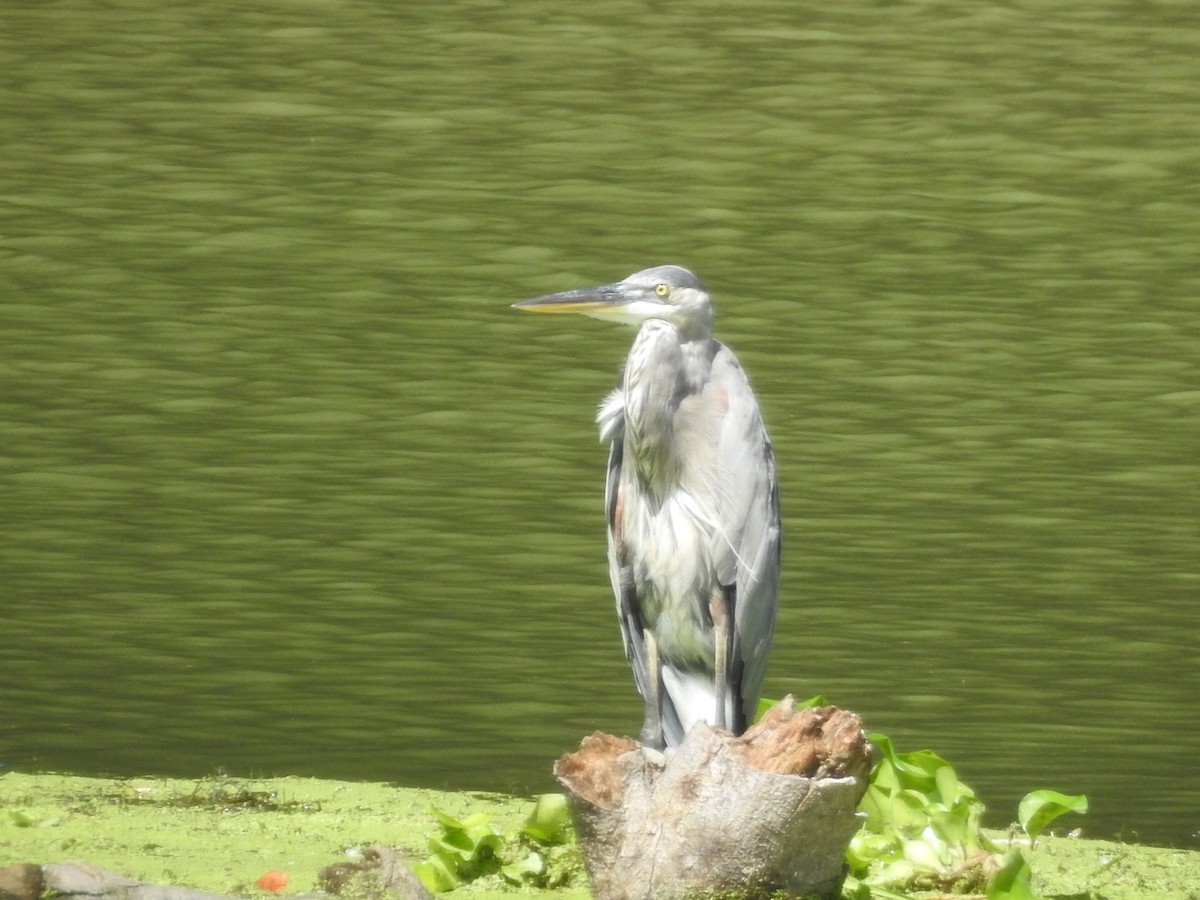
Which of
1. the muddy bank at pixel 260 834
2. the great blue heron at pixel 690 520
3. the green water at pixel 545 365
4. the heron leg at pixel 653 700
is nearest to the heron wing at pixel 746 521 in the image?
the great blue heron at pixel 690 520

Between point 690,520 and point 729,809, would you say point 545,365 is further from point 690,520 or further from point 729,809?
point 729,809

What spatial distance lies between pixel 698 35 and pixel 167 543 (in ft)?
13.0

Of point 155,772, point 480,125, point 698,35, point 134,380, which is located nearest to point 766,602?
point 155,772

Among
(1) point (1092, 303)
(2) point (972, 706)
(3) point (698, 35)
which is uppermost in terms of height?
(3) point (698, 35)

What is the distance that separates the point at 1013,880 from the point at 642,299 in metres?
1.05

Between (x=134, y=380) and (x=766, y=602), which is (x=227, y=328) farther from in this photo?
(x=766, y=602)

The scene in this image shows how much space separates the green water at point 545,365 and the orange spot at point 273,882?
1.47 m

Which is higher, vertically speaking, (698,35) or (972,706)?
(698,35)

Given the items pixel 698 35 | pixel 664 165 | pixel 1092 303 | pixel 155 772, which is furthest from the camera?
pixel 698 35

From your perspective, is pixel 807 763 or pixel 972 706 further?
A: pixel 972 706

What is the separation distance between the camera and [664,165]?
309 inches

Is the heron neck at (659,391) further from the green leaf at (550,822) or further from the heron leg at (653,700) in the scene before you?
the green leaf at (550,822)

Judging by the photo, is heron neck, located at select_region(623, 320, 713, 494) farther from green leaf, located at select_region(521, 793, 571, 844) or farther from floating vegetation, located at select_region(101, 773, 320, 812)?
floating vegetation, located at select_region(101, 773, 320, 812)

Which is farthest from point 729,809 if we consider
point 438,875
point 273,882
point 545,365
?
point 545,365
